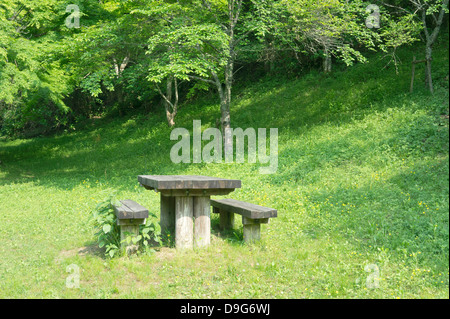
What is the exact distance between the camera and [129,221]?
518cm

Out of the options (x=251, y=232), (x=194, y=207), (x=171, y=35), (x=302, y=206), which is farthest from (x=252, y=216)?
(x=171, y=35)

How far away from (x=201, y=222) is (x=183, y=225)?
0.85 feet

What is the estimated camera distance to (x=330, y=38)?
12.9 m

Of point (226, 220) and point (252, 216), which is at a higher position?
point (252, 216)

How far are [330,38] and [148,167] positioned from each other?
25.0 feet

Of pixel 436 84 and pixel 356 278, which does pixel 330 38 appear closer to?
pixel 436 84

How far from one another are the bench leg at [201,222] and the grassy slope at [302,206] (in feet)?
0.66

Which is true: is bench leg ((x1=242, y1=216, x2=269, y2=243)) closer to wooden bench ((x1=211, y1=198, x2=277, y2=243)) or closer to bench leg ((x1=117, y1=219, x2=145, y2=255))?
wooden bench ((x1=211, y1=198, x2=277, y2=243))

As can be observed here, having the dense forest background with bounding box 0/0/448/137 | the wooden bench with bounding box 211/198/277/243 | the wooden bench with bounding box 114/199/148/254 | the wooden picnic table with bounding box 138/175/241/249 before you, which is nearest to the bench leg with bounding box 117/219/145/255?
the wooden bench with bounding box 114/199/148/254

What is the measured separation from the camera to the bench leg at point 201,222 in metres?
5.57

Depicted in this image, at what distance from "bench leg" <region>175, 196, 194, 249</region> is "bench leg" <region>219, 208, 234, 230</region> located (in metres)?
1.10

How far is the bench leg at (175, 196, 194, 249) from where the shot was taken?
5.50 m

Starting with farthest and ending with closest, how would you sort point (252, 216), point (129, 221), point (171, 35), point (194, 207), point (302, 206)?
point (171, 35) → point (302, 206) → point (194, 207) → point (252, 216) → point (129, 221)

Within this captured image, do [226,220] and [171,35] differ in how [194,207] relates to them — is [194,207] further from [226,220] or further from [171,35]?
[171,35]
